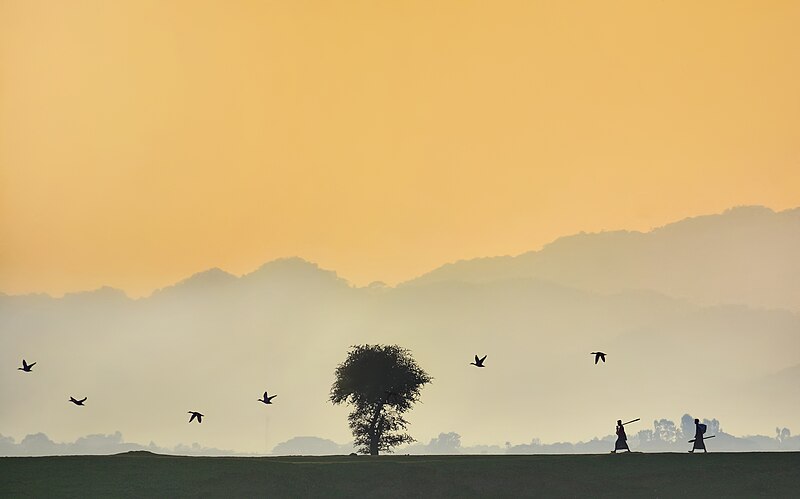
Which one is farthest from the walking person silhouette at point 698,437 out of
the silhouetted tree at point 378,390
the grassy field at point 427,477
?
the silhouetted tree at point 378,390

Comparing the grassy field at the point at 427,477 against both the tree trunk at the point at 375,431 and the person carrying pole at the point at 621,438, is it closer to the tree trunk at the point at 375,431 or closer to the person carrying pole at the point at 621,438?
the person carrying pole at the point at 621,438

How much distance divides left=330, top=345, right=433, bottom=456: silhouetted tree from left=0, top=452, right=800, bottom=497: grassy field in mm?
36073

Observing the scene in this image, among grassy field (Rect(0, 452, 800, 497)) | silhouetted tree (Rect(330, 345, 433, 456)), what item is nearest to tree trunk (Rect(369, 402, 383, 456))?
silhouetted tree (Rect(330, 345, 433, 456))

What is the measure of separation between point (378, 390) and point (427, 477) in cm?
4333

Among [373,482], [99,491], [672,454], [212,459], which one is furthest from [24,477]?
[672,454]

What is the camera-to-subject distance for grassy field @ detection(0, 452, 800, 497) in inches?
3386

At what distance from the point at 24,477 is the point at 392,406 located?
47.0m

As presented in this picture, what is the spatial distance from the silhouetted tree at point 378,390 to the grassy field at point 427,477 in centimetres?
3607

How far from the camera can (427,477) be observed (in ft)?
293

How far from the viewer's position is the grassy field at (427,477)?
3386 inches

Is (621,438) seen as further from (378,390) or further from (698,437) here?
(378,390)

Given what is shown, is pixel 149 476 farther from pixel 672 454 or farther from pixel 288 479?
pixel 672 454

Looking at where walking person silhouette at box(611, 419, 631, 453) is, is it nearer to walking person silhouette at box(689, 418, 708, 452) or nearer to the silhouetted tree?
walking person silhouette at box(689, 418, 708, 452)

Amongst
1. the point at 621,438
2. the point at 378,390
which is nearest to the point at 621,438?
the point at 621,438
